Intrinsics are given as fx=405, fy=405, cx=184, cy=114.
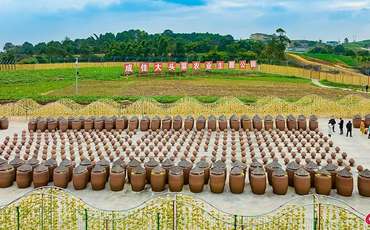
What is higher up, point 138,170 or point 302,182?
point 138,170

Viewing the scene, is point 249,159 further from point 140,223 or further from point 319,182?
point 140,223

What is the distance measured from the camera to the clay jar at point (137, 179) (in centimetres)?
1399

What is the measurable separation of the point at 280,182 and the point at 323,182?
1.43 metres

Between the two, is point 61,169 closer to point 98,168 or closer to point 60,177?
point 60,177

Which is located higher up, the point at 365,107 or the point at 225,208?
the point at 365,107

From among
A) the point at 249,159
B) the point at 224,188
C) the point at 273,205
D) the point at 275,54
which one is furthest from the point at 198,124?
the point at 275,54

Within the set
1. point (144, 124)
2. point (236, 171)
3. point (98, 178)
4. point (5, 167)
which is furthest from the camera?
point (144, 124)

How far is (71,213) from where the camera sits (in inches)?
456

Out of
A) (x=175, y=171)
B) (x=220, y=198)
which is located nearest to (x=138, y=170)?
(x=175, y=171)

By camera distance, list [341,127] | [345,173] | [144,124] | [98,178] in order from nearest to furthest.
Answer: [345,173] → [98,178] → [341,127] → [144,124]

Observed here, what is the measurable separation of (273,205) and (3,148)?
13.2 m

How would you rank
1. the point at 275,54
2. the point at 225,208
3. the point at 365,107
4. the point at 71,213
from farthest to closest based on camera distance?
the point at 275,54
the point at 365,107
the point at 225,208
the point at 71,213

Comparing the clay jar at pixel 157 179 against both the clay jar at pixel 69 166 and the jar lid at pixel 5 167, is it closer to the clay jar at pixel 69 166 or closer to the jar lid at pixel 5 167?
the clay jar at pixel 69 166

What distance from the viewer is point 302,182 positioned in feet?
44.7
